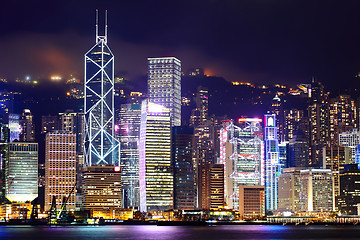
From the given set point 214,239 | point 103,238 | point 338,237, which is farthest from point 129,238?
point 338,237

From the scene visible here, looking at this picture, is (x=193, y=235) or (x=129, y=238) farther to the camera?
(x=193, y=235)

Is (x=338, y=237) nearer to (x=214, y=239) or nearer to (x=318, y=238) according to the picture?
(x=318, y=238)

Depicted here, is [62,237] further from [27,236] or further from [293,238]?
[293,238]

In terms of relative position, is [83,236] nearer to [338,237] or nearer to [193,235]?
[193,235]

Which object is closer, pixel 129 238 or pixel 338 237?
pixel 129 238

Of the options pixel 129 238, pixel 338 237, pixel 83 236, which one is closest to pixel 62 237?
pixel 83 236

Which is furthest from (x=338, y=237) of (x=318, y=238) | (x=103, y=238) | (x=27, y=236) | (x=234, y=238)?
(x=27, y=236)

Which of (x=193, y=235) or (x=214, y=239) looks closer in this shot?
(x=214, y=239)
